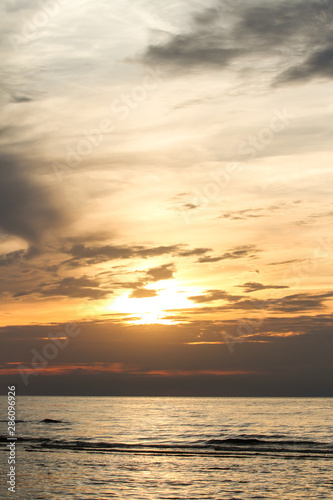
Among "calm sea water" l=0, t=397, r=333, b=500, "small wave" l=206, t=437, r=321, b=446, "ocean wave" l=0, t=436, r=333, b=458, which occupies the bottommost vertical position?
"small wave" l=206, t=437, r=321, b=446

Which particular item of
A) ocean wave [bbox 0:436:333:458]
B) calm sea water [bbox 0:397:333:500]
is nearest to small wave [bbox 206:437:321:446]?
ocean wave [bbox 0:436:333:458]

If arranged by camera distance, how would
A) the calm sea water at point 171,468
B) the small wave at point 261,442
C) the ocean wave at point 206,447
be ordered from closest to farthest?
the calm sea water at point 171,468
the ocean wave at point 206,447
the small wave at point 261,442

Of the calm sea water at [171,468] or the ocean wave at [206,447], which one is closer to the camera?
the calm sea water at [171,468]

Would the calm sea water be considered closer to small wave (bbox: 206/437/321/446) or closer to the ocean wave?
the ocean wave

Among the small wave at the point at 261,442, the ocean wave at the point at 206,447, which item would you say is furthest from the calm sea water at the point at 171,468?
the small wave at the point at 261,442

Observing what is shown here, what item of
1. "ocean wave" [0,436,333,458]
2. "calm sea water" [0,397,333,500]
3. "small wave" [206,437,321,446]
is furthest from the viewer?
"small wave" [206,437,321,446]

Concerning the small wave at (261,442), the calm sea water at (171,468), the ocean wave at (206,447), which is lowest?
the small wave at (261,442)

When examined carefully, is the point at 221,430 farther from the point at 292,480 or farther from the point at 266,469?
the point at 292,480

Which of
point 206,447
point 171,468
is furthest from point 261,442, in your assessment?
point 171,468

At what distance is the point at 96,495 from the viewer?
2977cm

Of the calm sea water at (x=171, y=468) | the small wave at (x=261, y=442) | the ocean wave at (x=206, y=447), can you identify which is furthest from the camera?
the small wave at (x=261, y=442)

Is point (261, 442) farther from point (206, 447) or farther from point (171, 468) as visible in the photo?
point (171, 468)

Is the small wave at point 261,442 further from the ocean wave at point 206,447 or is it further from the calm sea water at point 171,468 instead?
the calm sea water at point 171,468

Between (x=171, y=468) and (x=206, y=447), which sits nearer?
(x=171, y=468)
